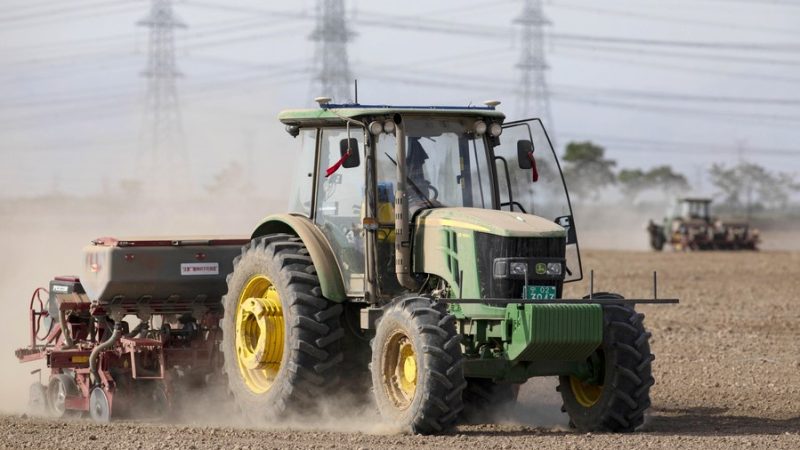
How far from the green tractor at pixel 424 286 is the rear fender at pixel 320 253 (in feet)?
0.05

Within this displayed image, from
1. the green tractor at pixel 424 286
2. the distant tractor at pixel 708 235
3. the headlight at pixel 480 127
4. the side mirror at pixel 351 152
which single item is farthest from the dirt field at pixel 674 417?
the distant tractor at pixel 708 235

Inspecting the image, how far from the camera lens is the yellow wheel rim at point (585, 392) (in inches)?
425

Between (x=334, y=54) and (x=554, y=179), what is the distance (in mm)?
32096

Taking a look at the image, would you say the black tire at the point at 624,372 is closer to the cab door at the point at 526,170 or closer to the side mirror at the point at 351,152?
the cab door at the point at 526,170

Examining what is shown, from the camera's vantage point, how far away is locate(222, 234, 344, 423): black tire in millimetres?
10945

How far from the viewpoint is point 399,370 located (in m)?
10.5

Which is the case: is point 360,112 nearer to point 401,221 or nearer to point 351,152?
point 351,152

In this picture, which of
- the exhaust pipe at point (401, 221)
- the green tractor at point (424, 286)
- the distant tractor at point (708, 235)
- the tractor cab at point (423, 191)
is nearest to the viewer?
the green tractor at point (424, 286)

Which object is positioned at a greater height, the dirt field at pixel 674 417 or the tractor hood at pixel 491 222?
the tractor hood at pixel 491 222

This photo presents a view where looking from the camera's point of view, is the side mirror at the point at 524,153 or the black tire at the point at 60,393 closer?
the side mirror at the point at 524,153

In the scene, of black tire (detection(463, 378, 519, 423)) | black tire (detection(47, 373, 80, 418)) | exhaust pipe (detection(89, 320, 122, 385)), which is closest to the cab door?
black tire (detection(463, 378, 519, 423))

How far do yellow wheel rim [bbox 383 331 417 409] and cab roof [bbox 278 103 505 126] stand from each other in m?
1.85

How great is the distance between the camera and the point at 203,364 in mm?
12734

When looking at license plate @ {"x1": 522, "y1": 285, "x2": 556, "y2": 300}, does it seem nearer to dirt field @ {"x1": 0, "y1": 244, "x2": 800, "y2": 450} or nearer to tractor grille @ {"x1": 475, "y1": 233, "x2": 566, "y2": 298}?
tractor grille @ {"x1": 475, "y1": 233, "x2": 566, "y2": 298}
